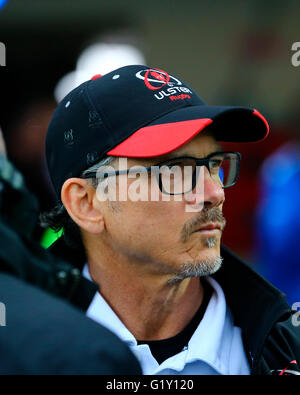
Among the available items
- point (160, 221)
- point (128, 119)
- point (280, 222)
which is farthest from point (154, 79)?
point (280, 222)

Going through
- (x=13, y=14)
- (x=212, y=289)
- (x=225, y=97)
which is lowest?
(x=225, y=97)

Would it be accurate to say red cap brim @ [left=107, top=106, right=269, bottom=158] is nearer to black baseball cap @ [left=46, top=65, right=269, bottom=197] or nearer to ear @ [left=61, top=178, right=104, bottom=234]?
black baseball cap @ [left=46, top=65, right=269, bottom=197]

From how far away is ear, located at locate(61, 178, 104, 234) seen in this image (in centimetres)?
164

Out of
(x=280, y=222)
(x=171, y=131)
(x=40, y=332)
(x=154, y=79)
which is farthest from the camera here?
(x=280, y=222)

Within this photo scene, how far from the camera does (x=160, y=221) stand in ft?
5.04

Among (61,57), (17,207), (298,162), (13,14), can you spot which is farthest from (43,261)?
(13,14)

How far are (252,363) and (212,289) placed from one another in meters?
0.32

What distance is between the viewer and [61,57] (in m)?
4.88

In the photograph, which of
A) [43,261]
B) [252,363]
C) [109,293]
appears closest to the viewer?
[43,261]

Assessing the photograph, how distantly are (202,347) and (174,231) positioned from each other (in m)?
0.37

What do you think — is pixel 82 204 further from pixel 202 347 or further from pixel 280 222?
pixel 280 222

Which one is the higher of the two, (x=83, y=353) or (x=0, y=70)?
(x=83, y=353)

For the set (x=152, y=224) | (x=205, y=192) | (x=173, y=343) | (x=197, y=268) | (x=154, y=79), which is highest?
(x=154, y=79)

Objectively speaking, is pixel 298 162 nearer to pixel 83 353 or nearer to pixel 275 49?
pixel 275 49
